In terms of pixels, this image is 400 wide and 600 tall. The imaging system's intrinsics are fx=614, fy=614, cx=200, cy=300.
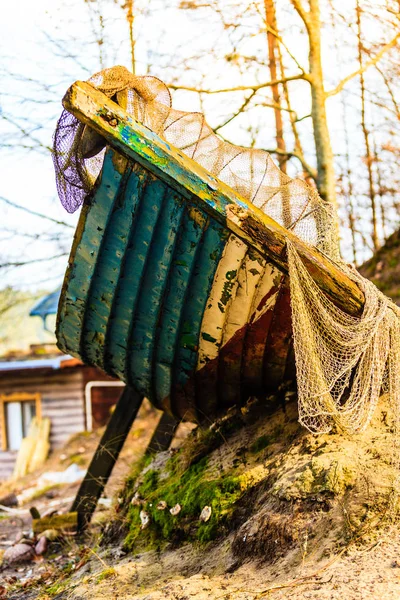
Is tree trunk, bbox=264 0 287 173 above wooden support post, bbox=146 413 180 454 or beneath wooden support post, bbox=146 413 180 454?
above

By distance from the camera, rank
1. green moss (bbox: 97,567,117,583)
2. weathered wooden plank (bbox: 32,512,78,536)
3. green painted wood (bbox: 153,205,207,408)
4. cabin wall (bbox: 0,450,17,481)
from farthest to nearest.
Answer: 1. cabin wall (bbox: 0,450,17,481)
2. weathered wooden plank (bbox: 32,512,78,536)
3. green painted wood (bbox: 153,205,207,408)
4. green moss (bbox: 97,567,117,583)

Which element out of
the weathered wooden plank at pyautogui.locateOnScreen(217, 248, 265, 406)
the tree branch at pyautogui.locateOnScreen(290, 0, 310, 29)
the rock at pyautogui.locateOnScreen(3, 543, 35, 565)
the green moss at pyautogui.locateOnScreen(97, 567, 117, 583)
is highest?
the tree branch at pyautogui.locateOnScreen(290, 0, 310, 29)

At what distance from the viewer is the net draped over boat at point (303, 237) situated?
12.5 feet

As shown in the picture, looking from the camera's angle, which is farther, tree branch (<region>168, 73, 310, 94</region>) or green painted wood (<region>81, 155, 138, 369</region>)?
tree branch (<region>168, 73, 310, 94</region>)

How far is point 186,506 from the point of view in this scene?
4371 millimetres

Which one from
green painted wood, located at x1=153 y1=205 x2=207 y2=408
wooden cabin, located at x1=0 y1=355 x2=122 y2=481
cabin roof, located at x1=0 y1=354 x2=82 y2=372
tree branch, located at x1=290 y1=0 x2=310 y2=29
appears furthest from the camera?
wooden cabin, located at x1=0 y1=355 x2=122 y2=481

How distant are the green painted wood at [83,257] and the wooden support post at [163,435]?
1681 millimetres

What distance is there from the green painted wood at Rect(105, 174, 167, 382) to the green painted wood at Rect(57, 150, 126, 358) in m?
0.22

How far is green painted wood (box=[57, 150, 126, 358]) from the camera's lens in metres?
4.25

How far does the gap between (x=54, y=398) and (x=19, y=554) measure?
9.39m

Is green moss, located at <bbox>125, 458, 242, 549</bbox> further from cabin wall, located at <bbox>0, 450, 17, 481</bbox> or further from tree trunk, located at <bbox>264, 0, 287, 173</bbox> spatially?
cabin wall, located at <bbox>0, 450, 17, 481</bbox>

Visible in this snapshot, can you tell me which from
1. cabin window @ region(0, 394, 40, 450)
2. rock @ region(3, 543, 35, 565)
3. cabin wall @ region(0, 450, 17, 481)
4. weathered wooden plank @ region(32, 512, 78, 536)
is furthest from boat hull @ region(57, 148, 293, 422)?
cabin wall @ region(0, 450, 17, 481)

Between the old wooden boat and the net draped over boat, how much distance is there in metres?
0.17

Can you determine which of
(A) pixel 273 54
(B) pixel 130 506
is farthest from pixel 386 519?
(A) pixel 273 54
